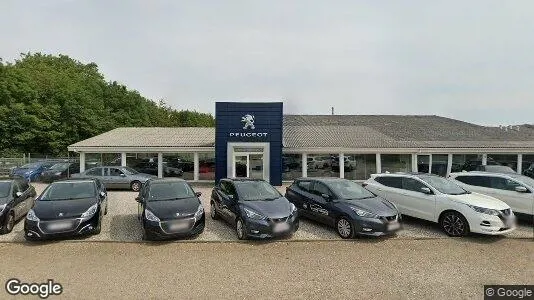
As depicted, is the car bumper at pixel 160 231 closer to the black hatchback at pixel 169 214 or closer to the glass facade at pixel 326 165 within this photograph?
the black hatchback at pixel 169 214

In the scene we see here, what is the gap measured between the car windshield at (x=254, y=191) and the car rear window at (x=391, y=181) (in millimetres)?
3705

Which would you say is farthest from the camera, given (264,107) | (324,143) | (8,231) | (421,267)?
(324,143)

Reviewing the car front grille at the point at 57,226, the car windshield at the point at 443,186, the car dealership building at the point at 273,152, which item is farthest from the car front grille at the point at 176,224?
the car dealership building at the point at 273,152

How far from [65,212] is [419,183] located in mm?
9384

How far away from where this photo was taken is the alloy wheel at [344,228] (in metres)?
7.64

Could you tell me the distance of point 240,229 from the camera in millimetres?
7656

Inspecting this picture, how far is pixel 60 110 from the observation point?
114ft

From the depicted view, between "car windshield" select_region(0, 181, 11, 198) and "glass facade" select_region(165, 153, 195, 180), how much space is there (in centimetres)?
965

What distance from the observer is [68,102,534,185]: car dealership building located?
17.3 meters

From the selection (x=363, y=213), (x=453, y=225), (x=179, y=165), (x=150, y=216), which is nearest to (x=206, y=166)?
(x=179, y=165)

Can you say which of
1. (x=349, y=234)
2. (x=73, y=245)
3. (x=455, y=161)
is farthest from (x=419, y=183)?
(x=455, y=161)

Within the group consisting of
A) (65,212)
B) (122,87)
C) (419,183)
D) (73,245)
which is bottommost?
(73,245)

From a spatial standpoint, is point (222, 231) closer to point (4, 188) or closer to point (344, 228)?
point (344, 228)

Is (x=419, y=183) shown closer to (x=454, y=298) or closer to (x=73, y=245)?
(x=454, y=298)
